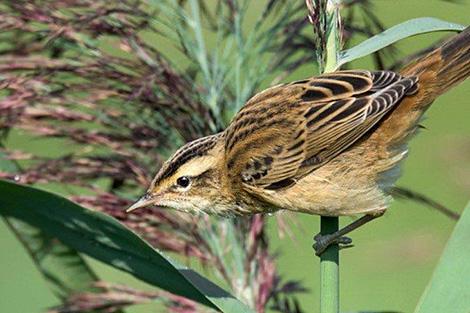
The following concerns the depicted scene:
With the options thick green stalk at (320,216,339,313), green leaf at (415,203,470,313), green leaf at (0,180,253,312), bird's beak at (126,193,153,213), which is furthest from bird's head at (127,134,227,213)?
green leaf at (415,203,470,313)

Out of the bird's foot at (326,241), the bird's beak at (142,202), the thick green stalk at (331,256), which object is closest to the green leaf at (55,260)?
the bird's beak at (142,202)

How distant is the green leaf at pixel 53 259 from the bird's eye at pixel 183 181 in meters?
0.32

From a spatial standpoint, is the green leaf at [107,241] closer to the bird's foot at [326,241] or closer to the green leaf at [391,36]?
the bird's foot at [326,241]

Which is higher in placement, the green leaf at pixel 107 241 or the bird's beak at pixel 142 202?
the bird's beak at pixel 142 202

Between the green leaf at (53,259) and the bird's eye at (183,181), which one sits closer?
the green leaf at (53,259)

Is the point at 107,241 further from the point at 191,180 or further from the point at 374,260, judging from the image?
the point at 374,260

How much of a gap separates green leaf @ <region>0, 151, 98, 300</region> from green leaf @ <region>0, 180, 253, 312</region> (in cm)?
38

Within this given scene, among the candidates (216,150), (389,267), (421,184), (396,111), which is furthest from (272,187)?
(421,184)

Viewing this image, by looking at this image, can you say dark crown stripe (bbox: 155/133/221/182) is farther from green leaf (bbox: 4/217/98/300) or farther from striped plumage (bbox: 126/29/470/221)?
green leaf (bbox: 4/217/98/300)

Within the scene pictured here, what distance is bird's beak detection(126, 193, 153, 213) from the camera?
2.91 metres

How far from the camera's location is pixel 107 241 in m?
2.45

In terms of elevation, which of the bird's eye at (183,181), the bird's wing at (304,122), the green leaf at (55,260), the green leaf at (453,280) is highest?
the bird's wing at (304,122)

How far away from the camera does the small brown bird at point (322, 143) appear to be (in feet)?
9.61

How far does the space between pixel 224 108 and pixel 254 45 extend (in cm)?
18
